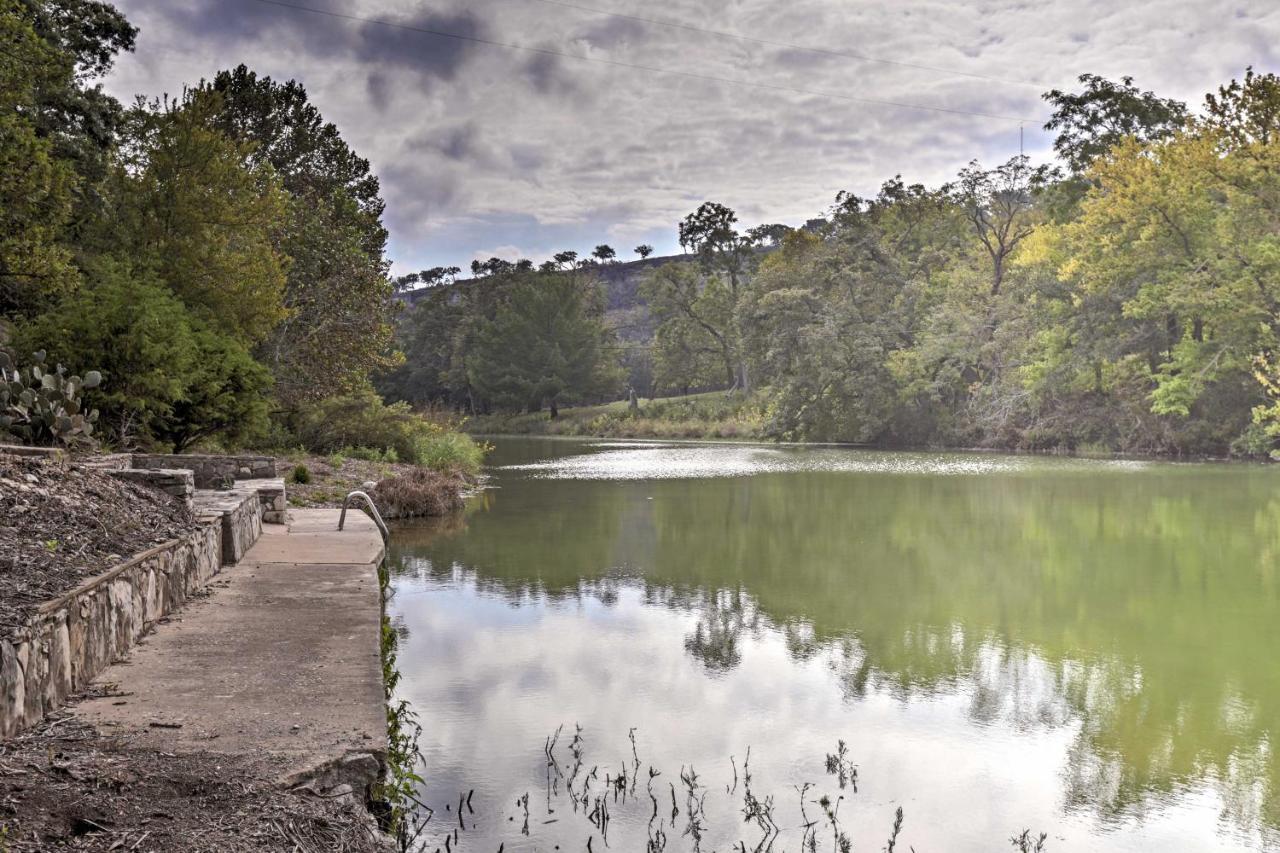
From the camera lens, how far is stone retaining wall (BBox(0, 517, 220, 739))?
3727mm

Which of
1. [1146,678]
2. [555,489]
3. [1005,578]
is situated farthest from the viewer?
[555,489]

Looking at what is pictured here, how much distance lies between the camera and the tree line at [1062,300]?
1312 inches

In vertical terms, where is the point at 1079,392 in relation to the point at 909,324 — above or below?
below

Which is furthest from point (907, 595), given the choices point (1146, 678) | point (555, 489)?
point (555, 489)

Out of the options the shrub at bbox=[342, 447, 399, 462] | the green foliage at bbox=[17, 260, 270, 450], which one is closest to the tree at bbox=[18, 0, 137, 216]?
the green foliage at bbox=[17, 260, 270, 450]

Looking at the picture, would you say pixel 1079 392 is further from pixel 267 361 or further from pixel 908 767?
pixel 908 767

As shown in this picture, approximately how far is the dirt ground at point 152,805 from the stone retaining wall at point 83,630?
7.6 inches

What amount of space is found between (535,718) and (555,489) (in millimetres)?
17773

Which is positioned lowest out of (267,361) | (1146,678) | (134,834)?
(1146,678)

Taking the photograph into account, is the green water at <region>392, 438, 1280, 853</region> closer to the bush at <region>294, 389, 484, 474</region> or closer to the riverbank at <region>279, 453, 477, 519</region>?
the riverbank at <region>279, 453, 477, 519</region>

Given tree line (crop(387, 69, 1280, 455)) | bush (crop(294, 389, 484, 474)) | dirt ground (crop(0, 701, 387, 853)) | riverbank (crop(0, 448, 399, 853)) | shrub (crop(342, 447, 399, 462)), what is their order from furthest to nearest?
tree line (crop(387, 69, 1280, 455)) < bush (crop(294, 389, 484, 474)) < shrub (crop(342, 447, 399, 462)) < riverbank (crop(0, 448, 399, 853)) < dirt ground (crop(0, 701, 387, 853))

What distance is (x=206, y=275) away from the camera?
62.7 feet

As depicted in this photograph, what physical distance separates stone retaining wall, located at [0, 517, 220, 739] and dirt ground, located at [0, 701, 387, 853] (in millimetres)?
193

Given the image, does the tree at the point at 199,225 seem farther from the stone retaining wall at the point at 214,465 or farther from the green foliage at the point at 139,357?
the stone retaining wall at the point at 214,465
